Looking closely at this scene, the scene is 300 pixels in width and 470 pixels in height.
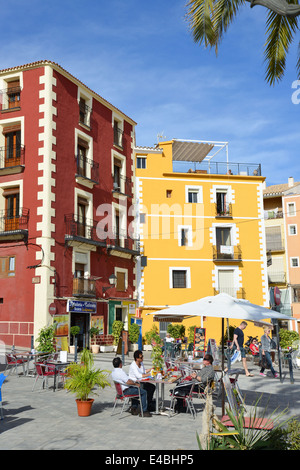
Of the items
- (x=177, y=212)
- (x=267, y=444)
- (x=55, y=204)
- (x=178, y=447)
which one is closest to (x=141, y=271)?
(x=177, y=212)

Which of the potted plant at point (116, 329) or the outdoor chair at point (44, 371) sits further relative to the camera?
the potted plant at point (116, 329)

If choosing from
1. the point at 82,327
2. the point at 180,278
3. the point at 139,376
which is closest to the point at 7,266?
the point at 82,327

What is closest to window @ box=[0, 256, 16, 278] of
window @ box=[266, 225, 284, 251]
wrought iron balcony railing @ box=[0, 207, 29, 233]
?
wrought iron balcony railing @ box=[0, 207, 29, 233]

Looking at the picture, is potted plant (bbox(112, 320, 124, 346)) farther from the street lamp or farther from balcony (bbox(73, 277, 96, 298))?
balcony (bbox(73, 277, 96, 298))

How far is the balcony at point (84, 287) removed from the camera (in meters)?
25.0

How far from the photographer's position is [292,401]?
11680mm

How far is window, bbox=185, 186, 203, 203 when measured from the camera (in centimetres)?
3494

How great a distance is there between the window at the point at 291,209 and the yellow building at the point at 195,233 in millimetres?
10775

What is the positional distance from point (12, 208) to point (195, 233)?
46.1 feet

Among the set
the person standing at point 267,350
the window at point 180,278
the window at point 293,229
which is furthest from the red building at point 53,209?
the window at point 293,229

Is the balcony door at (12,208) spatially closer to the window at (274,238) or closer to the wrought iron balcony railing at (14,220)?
the wrought iron balcony railing at (14,220)

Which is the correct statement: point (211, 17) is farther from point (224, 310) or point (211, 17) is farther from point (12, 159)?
point (12, 159)

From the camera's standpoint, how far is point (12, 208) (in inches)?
976

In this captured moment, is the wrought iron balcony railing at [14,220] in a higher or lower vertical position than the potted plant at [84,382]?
higher
